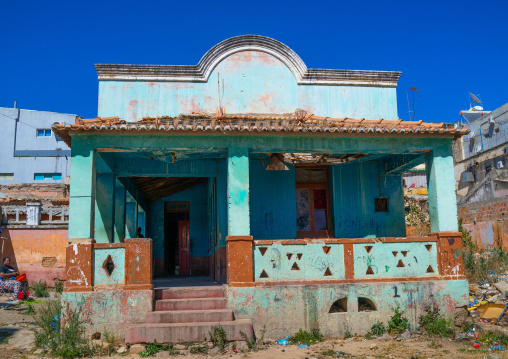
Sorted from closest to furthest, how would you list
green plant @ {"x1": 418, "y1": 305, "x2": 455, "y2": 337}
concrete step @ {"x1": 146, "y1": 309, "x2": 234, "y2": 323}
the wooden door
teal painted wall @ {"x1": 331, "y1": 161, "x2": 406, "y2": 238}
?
concrete step @ {"x1": 146, "y1": 309, "x2": 234, "y2": 323}
green plant @ {"x1": 418, "y1": 305, "x2": 455, "y2": 337}
teal painted wall @ {"x1": 331, "y1": 161, "x2": 406, "y2": 238}
the wooden door

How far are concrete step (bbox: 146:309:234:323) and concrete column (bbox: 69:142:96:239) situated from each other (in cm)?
200

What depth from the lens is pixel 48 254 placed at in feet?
52.5

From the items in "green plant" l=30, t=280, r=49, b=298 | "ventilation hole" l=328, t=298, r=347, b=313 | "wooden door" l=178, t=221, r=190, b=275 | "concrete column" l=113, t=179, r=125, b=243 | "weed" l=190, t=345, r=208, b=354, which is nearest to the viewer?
"weed" l=190, t=345, r=208, b=354

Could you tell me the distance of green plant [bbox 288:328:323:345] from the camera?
884 centimetres

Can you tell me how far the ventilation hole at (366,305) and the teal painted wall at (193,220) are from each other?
20.8 ft

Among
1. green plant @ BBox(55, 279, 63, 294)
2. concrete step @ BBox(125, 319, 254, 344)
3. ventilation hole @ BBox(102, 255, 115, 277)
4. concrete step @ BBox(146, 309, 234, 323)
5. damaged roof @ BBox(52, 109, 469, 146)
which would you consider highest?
damaged roof @ BBox(52, 109, 469, 146)

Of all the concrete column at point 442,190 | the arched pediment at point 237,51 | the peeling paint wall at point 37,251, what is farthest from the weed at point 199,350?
the peeling paint wall at point 37,251

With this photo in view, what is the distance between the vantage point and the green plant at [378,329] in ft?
30.4

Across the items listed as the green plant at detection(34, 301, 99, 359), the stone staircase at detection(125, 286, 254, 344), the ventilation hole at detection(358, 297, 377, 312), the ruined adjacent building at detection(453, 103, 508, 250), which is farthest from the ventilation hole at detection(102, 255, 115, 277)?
the ruined adjacent building at detection(453, 103, 508, 250)

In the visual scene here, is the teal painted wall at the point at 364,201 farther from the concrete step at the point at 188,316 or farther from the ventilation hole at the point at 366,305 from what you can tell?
the concrete step at the point at 188,316

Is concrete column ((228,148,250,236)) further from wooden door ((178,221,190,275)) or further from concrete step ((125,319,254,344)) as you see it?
wooden door ((178,221,190,275))

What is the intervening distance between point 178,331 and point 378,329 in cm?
392

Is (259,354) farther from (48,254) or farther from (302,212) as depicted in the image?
(48,254)

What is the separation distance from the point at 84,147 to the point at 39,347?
3808 mm
